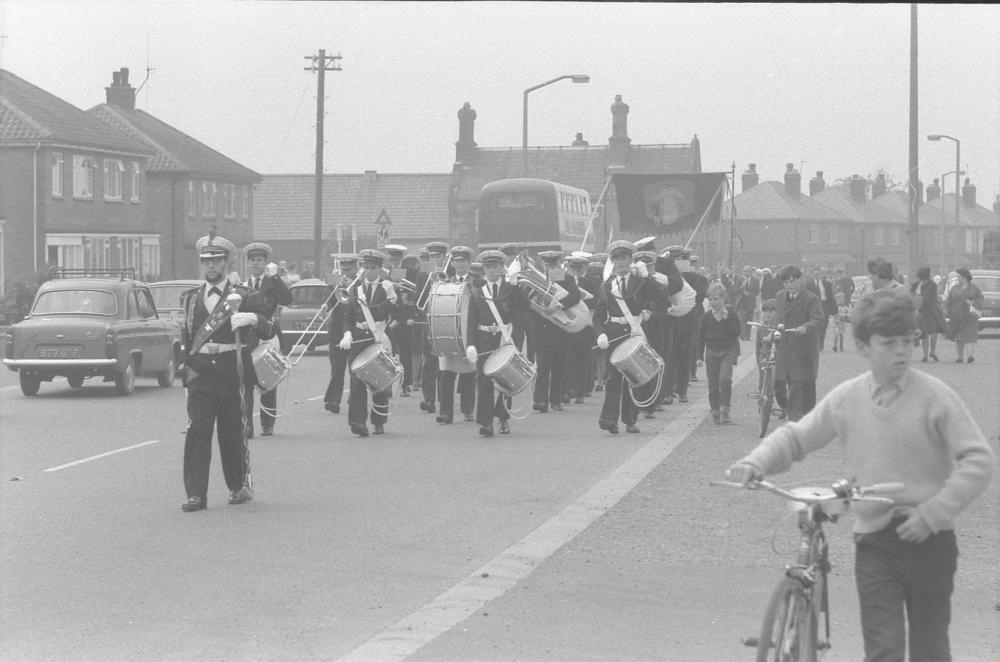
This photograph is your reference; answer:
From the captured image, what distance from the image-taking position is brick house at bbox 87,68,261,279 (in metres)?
63.9

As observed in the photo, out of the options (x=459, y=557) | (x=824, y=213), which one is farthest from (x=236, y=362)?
(x=824, y=213)

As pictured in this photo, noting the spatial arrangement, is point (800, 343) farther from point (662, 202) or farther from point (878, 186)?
point (878, 186)

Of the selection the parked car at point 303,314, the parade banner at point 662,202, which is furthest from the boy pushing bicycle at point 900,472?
the parked car at point 303,314

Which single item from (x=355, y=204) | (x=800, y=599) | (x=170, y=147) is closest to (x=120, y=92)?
(x=170, y=147)

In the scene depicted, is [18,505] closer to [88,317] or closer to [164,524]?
[164,524]

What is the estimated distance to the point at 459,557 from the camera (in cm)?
934

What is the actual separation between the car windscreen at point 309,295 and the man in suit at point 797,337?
61.5ft

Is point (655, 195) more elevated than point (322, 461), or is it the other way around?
point (655, 195)

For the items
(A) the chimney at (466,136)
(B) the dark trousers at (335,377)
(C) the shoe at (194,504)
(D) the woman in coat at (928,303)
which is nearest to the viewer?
(C) the shoe at (194,504)

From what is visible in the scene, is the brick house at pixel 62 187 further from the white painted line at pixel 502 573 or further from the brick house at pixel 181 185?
the white painted line at pixel 502 573

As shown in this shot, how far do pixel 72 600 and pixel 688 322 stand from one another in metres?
13.5

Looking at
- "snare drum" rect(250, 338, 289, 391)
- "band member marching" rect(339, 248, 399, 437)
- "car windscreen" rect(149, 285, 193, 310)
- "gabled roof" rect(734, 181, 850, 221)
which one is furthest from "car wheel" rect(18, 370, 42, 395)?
"gabled roof" rect(734, 181, 850, 221)

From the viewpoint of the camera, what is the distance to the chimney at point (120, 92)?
67.8m

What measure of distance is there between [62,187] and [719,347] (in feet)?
128
